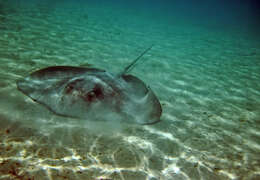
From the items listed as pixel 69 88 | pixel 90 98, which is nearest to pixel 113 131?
pixel 90 98

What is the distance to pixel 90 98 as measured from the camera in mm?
2969

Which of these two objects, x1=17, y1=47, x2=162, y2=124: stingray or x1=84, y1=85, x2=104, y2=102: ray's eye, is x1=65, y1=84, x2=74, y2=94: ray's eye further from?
x1=84, y1=85, x2=104, y2=102: ray's eye

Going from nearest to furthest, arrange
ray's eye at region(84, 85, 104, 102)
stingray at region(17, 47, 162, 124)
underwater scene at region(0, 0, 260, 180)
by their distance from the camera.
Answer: underwater scene at region(0, 0, 260, 180)
stingray at region(17, 47, 162, 124)
ray's eye at region(84, 85, 104, 102)

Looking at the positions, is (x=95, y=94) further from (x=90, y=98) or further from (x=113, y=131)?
(x=113, y=131)

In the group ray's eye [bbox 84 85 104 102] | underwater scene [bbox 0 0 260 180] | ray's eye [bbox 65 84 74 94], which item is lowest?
underwater scene [bbox 0 0 260 180]

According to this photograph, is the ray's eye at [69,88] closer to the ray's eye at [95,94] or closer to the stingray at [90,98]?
the stingray at [90,98]

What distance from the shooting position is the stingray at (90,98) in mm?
2838

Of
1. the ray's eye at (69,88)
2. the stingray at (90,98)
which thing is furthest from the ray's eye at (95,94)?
the ray's eye at (69,88)

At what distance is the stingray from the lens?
2.84 metres

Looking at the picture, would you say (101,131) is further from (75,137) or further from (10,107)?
(10,107)

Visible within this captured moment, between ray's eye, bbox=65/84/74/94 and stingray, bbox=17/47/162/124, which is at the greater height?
ray's eye, bbox=65/84/74/94

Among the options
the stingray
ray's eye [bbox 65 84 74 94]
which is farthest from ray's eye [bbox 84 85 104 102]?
ray's eye [bbox 65 84 74 94]

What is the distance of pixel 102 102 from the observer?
306 centimetres

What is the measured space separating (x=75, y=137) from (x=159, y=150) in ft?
4.79
